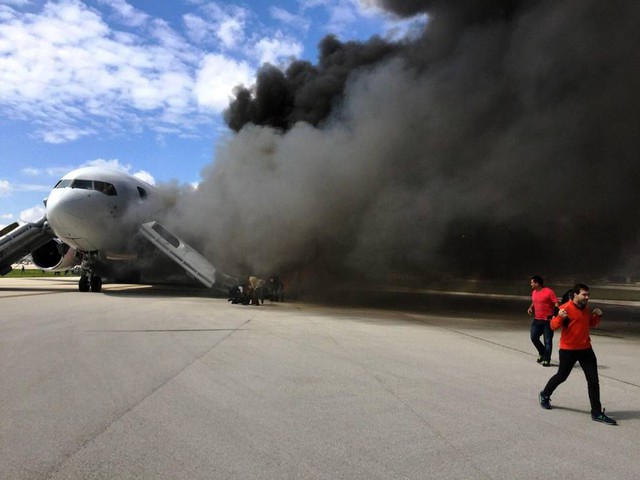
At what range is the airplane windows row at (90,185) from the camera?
64.3ft

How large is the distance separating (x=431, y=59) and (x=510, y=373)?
11332 mm

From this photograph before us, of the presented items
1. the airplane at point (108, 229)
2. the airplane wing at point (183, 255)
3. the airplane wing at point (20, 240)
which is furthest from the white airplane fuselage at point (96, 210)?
the airplane wing at point (20, 240)

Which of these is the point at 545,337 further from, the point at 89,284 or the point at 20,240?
the point at 20,240

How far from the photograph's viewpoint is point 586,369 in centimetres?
518

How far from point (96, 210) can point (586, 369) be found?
18.2 meters

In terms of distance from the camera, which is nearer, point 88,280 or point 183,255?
point 183,255

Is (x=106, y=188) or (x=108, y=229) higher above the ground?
(x=106, y=188)

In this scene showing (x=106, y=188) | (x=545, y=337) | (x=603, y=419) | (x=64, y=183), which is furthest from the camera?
(x=106, y=188)

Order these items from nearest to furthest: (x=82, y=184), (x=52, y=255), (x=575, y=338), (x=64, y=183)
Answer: (x=575, y=338)
(x=82, y=184)
(x=64, y=183)
(x=52, y=255)

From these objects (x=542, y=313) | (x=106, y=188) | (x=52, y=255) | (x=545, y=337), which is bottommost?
(x=545, y=337)

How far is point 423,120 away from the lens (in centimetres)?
1558

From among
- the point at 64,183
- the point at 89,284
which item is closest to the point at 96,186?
the point at 64,183

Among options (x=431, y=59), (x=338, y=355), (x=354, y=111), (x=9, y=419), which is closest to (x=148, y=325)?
(x=338, y=355)

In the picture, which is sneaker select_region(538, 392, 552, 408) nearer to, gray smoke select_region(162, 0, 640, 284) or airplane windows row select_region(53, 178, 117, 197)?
gray smoke select_region(162, 0, 640, 284)
